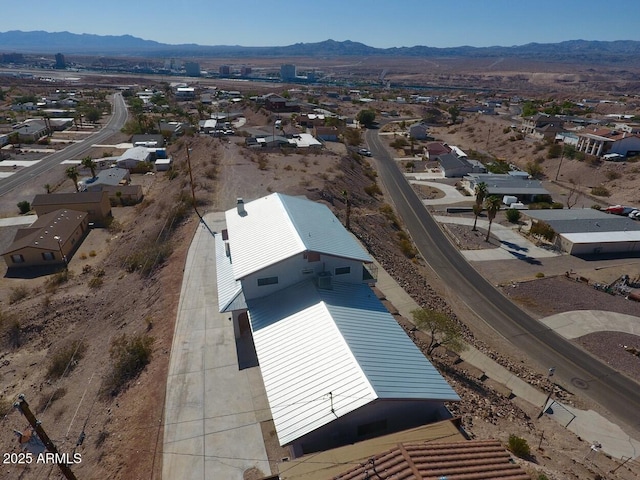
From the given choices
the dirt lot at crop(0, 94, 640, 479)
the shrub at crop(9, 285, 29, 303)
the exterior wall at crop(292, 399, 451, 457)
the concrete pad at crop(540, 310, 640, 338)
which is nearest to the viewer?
the exterior wall at crop(292, 399, 451, 457)

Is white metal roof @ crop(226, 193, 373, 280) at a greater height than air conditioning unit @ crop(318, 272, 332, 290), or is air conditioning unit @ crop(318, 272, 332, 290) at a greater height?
white metal roof @ crop(226, 193, 373, 280)

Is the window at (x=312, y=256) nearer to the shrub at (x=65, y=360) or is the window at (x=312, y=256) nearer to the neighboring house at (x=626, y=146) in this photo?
the shrub at (x=65, y=360)

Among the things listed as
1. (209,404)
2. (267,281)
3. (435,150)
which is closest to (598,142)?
(435,150)

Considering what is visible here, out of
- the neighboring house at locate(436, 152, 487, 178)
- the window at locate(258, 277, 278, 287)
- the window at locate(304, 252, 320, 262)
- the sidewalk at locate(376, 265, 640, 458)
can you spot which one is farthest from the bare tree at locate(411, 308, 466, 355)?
the neighboring house at locate(436, 152, 487, 178)

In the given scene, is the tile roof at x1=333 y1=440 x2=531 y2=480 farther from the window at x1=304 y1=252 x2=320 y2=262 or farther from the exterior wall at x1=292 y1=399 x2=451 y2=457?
the window at x1=304 y1=252 x2=320 y2=262

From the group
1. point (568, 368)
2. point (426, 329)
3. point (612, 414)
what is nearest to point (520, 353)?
point (568, 368)

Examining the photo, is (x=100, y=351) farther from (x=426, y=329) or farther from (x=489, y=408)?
(x=489, y=408)
